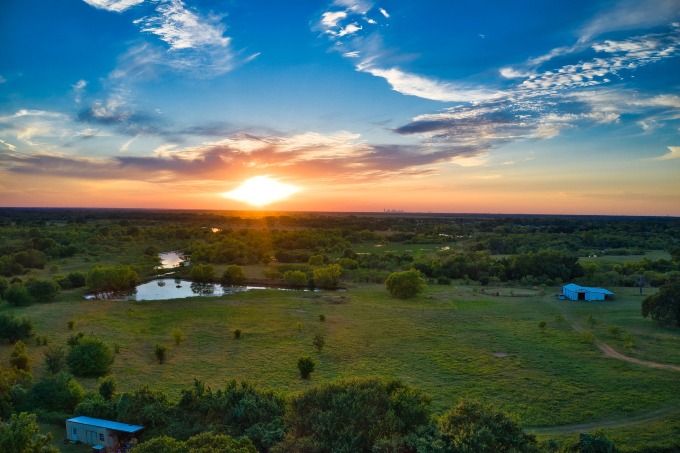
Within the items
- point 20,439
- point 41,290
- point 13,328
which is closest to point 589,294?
point 20,439

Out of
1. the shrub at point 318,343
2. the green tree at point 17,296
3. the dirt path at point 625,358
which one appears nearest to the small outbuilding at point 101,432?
the shrub at point 318,343

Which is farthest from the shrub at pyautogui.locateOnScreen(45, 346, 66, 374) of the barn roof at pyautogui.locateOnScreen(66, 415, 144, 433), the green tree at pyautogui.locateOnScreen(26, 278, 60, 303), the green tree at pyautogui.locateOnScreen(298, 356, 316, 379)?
the green tree at pyautogui.locateOnScreen(26, 278, 60, 303)

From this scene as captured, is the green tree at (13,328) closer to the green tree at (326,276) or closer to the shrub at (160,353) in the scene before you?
the shrub at (160,353)

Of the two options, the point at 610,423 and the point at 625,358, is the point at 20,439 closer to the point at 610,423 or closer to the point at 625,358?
the point at 610,423

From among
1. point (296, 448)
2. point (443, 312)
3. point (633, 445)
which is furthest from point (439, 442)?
point (443, 312)

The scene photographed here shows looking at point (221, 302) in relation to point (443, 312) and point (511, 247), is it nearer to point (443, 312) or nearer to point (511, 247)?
point (443, 312)

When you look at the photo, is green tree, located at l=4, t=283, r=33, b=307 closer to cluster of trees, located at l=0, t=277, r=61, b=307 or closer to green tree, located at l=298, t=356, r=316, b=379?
cluster of trees, located at l=0, t=277, r=61, b=307
